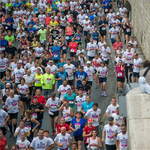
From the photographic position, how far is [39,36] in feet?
73.7

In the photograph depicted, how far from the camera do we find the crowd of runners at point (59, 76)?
12.6 m

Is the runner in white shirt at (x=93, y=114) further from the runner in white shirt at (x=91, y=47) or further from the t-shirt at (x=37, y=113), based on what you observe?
the runner in white shirt at (x=91, y=47)

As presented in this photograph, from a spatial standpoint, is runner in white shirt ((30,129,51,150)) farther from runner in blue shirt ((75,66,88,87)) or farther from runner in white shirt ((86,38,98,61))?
runner in white shirt ((86,38,98,61))

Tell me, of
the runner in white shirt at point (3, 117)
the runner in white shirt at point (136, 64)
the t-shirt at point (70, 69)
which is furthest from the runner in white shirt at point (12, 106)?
the runner in white shirt at point (136, 64)

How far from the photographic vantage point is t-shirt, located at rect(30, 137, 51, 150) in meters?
12.3

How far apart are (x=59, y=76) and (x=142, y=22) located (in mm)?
6428

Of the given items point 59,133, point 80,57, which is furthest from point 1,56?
point 59,133

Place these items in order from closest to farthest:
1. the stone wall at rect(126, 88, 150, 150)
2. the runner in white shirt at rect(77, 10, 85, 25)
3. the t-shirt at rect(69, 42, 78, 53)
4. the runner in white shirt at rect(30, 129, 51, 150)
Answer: the stone wall at rect(126, 88, 150, 150)
the runner in white shirt at rect(30, 129, 51, 150)
the t-shirt at rect(69, 42, 78, 53)
the runner in white shirt at rect(77, 10, 85, 25)

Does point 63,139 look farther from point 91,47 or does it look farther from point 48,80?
point 91,47

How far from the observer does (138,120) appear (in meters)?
8.01

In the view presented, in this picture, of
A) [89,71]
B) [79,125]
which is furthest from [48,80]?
[79,125]

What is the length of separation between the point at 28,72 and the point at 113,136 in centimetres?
534

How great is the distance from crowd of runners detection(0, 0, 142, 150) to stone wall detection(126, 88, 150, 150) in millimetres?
1751

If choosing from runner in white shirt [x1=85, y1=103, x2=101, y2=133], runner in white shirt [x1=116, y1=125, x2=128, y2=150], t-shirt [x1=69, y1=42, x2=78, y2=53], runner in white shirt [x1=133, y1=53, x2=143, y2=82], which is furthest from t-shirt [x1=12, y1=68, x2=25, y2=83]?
runner in white shirt [x1=116, y1=125, x2=128, y2=150]
